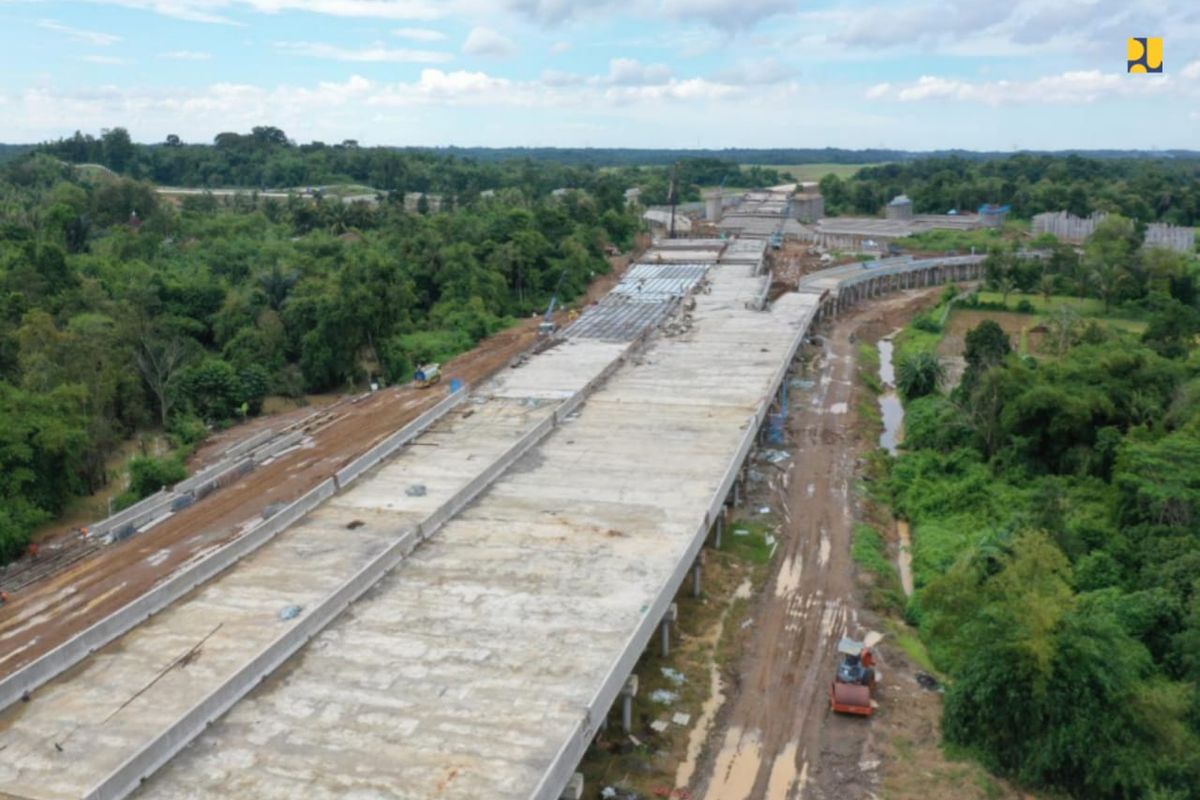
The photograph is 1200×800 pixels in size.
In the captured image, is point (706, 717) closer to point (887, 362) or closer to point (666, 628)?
point (666, 628)

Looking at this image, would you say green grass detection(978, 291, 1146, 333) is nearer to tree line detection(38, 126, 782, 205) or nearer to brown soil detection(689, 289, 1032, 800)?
brown soil detection(689, 289, 1032, 800)

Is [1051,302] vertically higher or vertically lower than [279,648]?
higher

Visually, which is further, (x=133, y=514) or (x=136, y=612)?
(x=133, y=514)

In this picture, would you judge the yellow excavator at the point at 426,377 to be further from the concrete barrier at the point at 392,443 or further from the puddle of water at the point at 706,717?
the puddle of water at the point at 706,717

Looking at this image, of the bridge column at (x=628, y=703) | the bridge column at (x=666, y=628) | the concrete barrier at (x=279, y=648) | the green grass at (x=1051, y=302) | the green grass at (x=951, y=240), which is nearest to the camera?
the concrete barrier at (x=279, y=648)

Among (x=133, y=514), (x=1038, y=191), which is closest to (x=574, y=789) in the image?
(x=133, y=514)

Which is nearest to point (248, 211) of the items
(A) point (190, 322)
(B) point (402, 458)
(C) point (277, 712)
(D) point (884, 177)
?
(A) point (190, 322)

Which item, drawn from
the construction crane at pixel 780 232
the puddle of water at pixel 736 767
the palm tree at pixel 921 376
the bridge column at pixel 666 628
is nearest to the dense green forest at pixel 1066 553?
the palm tree at pixel 921 376
